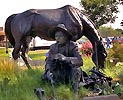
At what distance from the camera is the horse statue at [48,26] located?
945 cm

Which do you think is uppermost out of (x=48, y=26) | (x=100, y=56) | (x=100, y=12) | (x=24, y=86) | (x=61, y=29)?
(x=100, y=12)

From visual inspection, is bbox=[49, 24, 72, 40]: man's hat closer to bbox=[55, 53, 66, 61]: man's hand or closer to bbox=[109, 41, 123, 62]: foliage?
bbox=[55, 53, 66, 61]: man's hand

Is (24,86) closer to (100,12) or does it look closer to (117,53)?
(117,53)

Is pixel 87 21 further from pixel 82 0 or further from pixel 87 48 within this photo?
pixel 82 0

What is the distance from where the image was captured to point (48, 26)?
9852mm

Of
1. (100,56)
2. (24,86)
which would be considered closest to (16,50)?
(100,56)

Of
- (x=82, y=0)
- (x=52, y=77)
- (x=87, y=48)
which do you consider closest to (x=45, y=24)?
(x=52, y=77)

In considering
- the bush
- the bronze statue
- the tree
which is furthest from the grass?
the tree

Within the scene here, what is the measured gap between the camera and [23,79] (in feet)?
24.3

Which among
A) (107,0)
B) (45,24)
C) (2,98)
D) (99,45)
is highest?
(107,0)

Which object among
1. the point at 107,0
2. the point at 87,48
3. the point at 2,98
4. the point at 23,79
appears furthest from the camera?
the point at 107,0

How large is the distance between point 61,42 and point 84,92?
1.03 meters

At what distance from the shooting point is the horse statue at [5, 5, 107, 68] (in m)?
9.45

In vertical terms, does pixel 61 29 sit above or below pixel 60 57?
above
